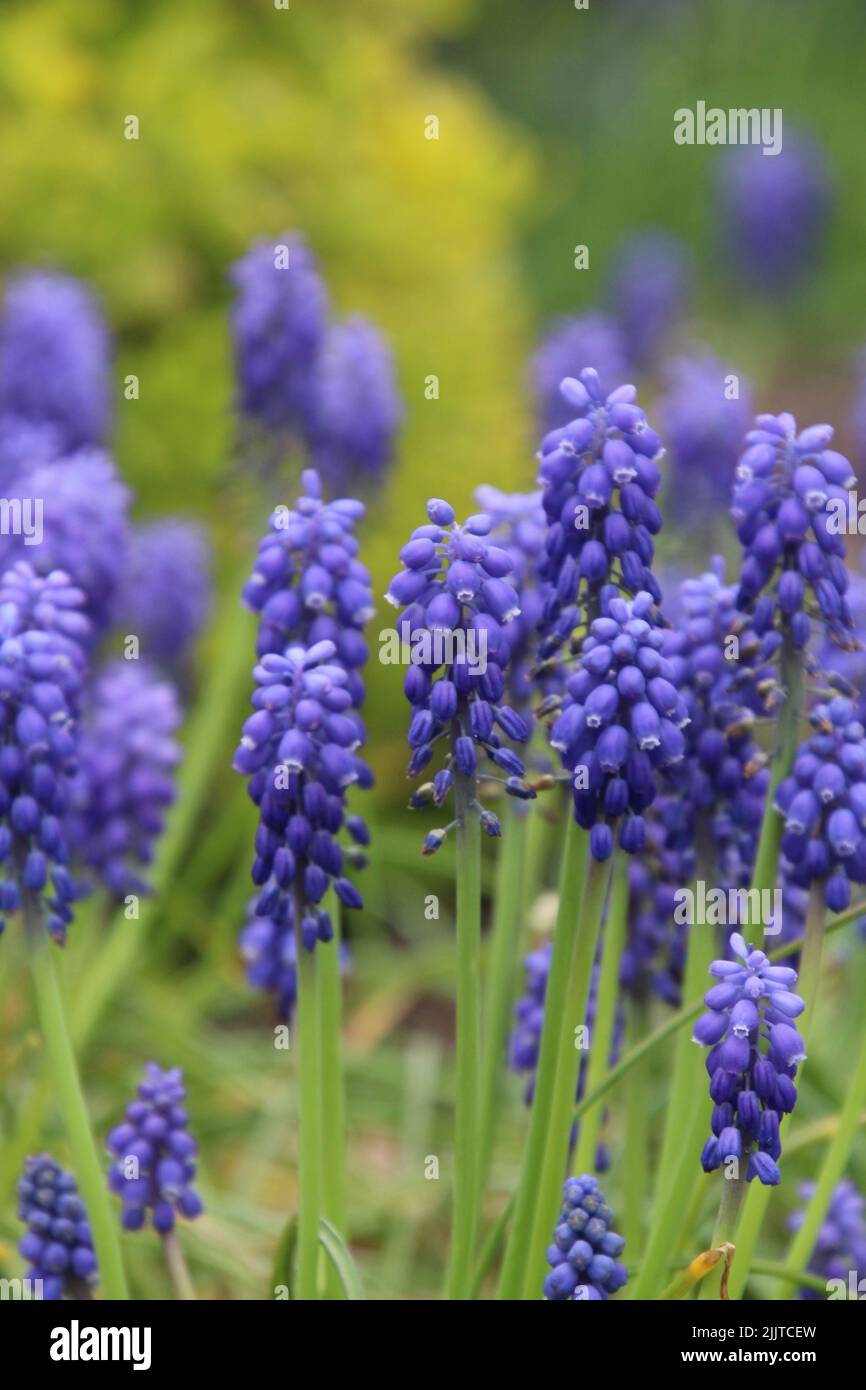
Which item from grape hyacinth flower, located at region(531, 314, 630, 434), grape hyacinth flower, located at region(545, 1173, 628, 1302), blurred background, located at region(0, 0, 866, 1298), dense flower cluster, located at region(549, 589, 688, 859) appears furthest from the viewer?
grape hyacinth flower, located at region(531, 314, 630, 434)

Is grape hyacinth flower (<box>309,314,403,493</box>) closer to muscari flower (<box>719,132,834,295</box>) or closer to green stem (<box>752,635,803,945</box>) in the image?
green stem (<box>752,635,803,945</box>)

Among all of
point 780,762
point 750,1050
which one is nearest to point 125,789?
point 780,762

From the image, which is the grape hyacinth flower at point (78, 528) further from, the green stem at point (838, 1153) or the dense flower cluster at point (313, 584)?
the green stem at point (838, 1153)

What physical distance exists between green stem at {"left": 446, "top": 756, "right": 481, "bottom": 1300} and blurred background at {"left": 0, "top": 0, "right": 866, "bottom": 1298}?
1.21 metres

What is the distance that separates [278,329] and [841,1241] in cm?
320

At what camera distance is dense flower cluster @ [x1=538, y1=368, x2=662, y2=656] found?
3.07m

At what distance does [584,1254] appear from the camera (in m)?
3.06

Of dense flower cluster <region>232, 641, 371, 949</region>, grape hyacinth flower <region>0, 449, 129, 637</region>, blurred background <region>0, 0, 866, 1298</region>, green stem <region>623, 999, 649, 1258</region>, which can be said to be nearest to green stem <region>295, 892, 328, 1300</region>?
dense flower cluster <region>232, 641, 371, 949</region>

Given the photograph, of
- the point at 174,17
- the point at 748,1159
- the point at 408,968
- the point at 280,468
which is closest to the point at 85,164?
the point at 174,17

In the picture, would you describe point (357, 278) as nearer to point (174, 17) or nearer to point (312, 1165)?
point (174, 17)

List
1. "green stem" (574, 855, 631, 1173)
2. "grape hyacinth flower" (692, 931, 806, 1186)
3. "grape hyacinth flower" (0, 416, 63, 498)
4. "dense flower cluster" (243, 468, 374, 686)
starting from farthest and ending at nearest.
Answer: "grape hyacinth flower" (0, 416, 63, 498) → "green stem" (574, 855, 631, 1173) → "dense flower cluster" (243, 468, 374, 686) → "grape hyacinth flower" (692, 931, 806, 1186)

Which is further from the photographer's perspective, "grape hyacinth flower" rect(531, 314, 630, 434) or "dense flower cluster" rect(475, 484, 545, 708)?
"grape hyacinth flower" rect(531, 314, 630, 434)

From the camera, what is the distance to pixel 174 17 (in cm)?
904

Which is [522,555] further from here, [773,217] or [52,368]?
[773,217]
